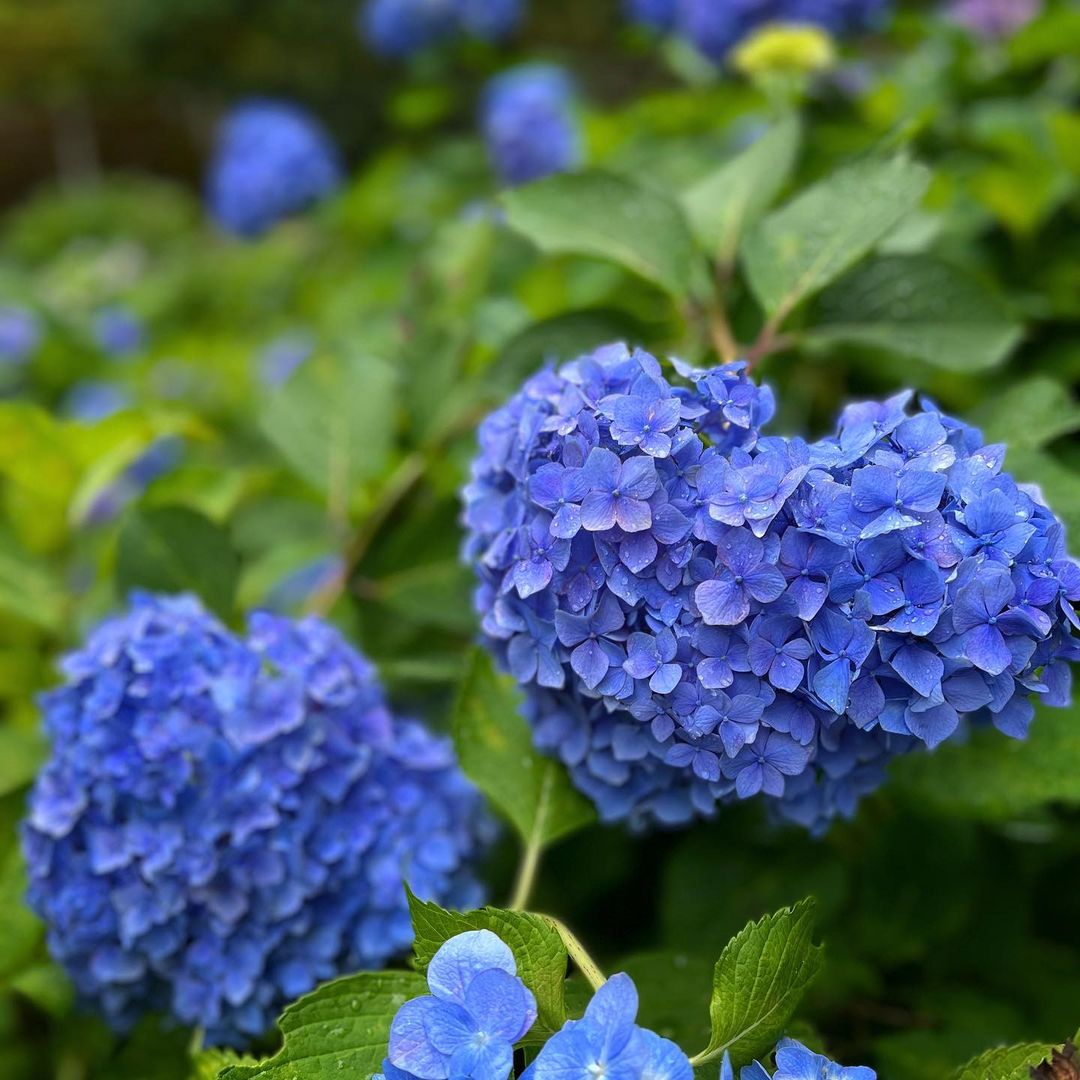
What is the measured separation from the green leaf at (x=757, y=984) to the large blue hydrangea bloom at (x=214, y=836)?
0.34 m

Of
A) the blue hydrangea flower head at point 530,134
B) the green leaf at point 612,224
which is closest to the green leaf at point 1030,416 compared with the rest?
the green leaf at point 612,224

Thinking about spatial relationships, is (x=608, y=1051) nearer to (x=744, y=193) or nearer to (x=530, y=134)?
(x=744, y=193)

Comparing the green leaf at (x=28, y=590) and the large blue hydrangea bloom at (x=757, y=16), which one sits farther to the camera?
the large blue hydrangea bloom at (x=757, y=16)

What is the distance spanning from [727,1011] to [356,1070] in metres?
0.23

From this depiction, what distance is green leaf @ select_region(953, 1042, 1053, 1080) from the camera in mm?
653

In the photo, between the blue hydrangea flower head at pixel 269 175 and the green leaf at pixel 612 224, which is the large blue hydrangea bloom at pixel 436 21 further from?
the green leaf at pixel 612 224

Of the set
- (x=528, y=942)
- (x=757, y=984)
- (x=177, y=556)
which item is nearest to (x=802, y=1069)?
(x=757, y=984)

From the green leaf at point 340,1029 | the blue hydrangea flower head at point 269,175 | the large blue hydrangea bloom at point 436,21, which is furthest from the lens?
the blue hydrangea flower head at point 269,175

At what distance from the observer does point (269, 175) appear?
3.07m

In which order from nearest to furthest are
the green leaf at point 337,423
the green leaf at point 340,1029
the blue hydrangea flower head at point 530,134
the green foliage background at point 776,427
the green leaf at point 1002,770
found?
the green leaf at point 340,1029
the green leaf at point 1002,770
the green foliage background at point 776,427
the green leaf at point 337,423
the blue hydrangea flower head at point 530,134

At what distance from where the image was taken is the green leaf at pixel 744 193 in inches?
44.3

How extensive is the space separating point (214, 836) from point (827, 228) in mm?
717

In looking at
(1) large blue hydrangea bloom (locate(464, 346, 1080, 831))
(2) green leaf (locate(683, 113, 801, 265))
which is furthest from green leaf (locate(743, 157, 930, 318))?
(1) large blue hydrangea bloom (locate(464, 346, 1080, 831))

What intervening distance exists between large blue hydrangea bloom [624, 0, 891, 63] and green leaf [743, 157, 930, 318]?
1133mm
